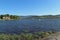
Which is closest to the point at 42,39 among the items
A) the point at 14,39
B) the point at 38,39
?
the point at 38,39

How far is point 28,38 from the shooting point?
52.6 ft

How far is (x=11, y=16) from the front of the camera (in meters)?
164

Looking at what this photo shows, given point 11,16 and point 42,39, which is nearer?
point 42,39

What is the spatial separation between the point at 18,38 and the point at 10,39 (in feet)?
2.73

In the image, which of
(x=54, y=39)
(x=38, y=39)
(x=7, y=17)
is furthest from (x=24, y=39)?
(x=7, y=17)

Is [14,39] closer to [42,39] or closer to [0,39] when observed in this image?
[0,39]

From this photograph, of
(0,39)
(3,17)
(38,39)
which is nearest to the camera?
(0,39)

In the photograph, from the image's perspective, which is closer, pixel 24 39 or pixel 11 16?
pixel 24 39

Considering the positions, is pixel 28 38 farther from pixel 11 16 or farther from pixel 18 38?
pixel 11 16

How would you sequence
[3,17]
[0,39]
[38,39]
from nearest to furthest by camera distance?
A: [0,39] → [38,39] → [3,17]

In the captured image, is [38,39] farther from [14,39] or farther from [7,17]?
[7,17]

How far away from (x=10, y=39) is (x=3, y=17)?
479ft

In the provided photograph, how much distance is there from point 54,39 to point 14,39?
397cm

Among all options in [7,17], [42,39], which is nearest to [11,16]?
[7,17]
